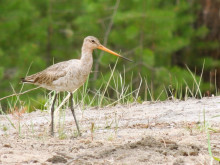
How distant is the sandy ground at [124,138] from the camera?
5.01m

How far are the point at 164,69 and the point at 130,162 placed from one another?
9396 mm

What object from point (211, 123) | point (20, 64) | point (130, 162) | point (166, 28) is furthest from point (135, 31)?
point (130, 162)

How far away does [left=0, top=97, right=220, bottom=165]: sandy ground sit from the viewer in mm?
5012

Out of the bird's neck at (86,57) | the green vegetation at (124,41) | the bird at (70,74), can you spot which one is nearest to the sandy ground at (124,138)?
the bird at (70,74)

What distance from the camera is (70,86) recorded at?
645 centimetres

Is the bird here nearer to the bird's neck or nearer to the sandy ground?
the bird's neck

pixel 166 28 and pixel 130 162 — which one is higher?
pixel 166 28

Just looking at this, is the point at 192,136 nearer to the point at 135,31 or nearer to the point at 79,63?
the point at 79,63

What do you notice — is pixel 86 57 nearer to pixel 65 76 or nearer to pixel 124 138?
pixel 65 76

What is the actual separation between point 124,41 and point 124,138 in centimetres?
1047

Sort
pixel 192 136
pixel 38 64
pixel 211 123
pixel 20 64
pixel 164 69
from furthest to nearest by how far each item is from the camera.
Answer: pixel 20 64
pixel 38 64
pixel 164 69
pixel 211 123
pixel 192 136

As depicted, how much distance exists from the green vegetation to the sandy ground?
17.2 feet

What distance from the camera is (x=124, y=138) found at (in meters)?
5.73

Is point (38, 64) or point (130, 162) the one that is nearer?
point (130, 162)
